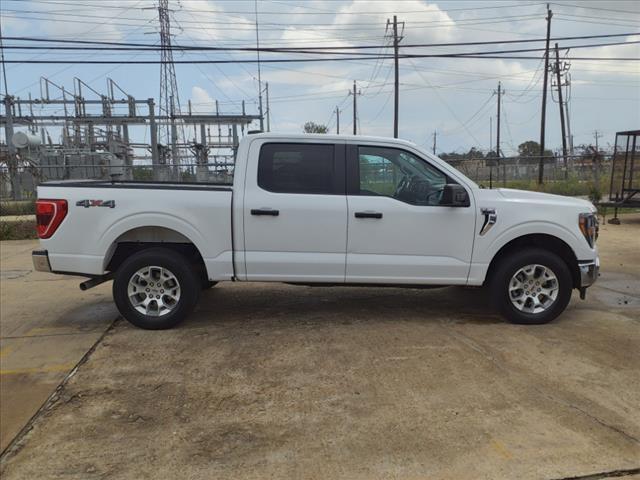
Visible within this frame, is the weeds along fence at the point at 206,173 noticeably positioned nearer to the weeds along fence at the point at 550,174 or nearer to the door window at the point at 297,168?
the weeds along fence at the point at 550,174

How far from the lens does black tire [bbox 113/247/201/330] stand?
209 inches

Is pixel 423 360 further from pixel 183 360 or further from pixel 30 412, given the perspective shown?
pixel 30 412

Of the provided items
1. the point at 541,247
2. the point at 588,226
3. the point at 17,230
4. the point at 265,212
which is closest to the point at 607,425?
the point at 541,247

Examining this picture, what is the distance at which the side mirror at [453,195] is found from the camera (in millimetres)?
5125

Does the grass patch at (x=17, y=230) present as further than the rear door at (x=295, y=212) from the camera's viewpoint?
Yes

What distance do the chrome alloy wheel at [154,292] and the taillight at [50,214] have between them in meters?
0.94

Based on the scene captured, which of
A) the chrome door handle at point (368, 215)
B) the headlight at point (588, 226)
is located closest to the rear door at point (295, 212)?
the chrome door handle at point (368, 215)

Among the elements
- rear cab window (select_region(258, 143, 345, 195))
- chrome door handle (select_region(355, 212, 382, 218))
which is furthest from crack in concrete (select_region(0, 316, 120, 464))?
chrome door handle (select_region(355, 212, 382, 218))

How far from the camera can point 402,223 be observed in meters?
5.25

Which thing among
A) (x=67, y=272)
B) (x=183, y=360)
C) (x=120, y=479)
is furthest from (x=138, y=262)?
(x=120, y=479)

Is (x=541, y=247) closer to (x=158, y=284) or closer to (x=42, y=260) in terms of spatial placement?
(x=158, y=284)

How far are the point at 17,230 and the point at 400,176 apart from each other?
11.4m

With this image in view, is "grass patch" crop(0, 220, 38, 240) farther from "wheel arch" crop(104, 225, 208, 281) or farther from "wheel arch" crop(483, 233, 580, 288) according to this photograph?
"wheel arch" crop(483, 233, 580, 288)

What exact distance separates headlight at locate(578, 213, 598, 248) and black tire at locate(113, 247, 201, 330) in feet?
13.0
